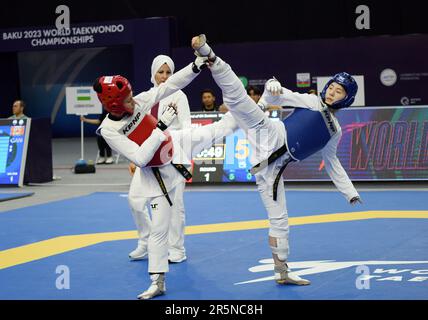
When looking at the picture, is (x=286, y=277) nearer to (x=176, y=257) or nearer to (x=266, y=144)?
(x=266, y=144)

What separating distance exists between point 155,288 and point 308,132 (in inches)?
72.2

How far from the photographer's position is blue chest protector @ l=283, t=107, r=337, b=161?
6.70 m

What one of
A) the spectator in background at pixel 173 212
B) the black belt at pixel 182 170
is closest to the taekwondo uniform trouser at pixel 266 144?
the black belt at pixel 182 170

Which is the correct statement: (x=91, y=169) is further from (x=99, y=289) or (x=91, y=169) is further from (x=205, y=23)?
(x=99, y=289)

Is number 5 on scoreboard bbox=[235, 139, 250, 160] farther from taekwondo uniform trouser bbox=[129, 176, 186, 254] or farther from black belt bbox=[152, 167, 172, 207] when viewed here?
black belt bbox=[152, 167, 172, 207]

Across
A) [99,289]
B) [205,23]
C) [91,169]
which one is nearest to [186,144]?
[99,289]

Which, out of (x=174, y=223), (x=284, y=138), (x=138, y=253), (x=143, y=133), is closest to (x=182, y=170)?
(x=143, y=133)

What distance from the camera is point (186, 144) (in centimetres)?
682

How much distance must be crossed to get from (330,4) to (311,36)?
1.02 metres

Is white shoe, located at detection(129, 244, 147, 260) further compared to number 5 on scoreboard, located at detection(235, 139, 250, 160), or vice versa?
number 5 on scoreboard, located at detection(235, 139, 250, 160)

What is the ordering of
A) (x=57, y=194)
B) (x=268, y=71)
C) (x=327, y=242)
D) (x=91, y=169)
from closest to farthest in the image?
(x=327, y=242), (x=57, y=194), (x=91, y=169), (x=268, y=71)

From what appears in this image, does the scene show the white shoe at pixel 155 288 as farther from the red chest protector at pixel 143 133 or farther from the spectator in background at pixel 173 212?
the spectator in background at pixel 173 212

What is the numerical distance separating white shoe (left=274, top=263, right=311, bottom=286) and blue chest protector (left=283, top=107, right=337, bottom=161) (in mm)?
956

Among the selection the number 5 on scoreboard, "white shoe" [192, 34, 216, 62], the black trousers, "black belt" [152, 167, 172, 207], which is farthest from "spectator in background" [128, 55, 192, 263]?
the black trousers
